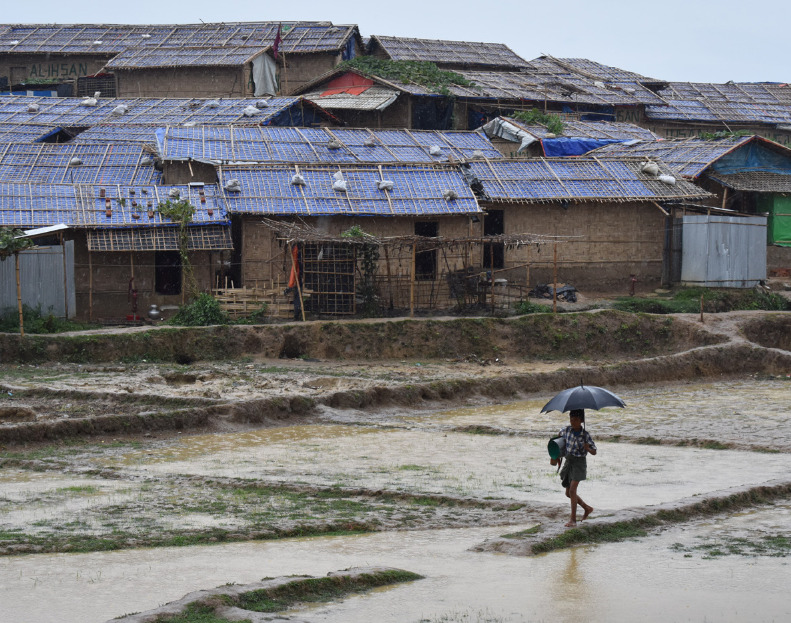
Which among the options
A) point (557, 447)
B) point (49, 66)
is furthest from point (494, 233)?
point (49, 66)

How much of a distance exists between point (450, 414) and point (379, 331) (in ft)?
15.5

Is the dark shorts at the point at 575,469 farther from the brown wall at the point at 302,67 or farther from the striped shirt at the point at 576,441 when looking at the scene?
the brown wall at the point at 302,67

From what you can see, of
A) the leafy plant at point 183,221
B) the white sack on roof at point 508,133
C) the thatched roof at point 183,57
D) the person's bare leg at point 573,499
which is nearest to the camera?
the person's bare leg at point 573,499

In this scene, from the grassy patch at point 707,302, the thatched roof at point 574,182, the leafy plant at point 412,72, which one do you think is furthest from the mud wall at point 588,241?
the leafy plant at point 412,72

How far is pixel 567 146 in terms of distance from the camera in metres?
33.3

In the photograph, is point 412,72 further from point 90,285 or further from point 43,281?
point 43,281

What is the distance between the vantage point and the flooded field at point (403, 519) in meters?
7.98

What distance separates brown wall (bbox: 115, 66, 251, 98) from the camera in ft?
130

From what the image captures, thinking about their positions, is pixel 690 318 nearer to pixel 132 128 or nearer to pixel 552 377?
pixel 552 377

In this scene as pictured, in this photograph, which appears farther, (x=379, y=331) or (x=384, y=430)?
(x=379, y=331)

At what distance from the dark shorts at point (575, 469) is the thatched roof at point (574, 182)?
17.4 m

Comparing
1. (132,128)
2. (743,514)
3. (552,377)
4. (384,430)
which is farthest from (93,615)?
(132,128)

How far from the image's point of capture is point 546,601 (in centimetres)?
802

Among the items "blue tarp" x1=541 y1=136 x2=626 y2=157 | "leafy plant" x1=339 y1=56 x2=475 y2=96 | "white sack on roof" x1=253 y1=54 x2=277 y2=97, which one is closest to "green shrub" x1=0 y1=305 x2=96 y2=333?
"blue tarp" x1=541 y1=136 x2=626 y2=157
